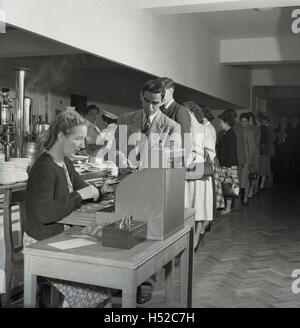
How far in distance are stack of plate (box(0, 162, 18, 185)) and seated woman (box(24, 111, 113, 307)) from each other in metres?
0.84

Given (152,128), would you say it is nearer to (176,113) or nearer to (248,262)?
(176,113)

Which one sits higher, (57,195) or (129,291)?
(57,195)

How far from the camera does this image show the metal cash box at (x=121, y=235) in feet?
7.77

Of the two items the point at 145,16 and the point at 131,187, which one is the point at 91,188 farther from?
the point at 145,16

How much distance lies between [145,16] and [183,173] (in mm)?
2883

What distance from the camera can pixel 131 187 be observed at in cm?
255

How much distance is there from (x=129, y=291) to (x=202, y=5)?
366cm

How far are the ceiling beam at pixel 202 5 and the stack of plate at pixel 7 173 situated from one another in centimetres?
234

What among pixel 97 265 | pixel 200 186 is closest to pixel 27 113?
pixel 200 186

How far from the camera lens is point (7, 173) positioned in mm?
3758

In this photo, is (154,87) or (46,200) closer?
(46,200)

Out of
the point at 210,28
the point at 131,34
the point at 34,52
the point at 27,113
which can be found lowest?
the point at 27,113

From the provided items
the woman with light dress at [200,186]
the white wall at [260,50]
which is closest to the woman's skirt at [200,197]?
the woman with light dress at [200,186]
